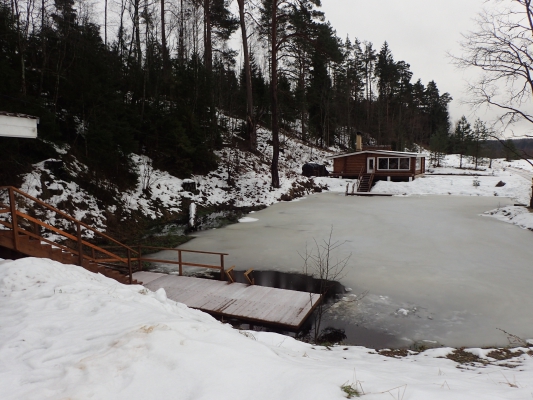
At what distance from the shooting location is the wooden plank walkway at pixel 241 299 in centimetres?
693

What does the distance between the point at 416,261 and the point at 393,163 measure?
22.1 meters

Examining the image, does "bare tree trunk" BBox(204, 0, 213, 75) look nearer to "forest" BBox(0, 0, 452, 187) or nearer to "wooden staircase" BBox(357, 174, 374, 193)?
"forest" BBox(0, 0, 452, 187)

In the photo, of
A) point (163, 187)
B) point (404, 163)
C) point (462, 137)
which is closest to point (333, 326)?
point (163, 187)

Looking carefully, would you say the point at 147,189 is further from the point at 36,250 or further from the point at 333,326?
the point at 333,326

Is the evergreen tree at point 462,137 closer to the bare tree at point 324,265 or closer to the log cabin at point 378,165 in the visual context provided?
the log cabin at point 378,165

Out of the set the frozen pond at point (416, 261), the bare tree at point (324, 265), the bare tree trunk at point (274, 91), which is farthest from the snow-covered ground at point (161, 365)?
the bare tree trunk at point (274, 91)

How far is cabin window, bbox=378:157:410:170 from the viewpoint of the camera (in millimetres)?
29942

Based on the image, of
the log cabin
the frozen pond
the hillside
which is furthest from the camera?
the log cabin

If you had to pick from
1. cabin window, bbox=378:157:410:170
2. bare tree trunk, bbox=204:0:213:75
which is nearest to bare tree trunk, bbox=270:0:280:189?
bare tree trunk, bbox=204:0:213:75

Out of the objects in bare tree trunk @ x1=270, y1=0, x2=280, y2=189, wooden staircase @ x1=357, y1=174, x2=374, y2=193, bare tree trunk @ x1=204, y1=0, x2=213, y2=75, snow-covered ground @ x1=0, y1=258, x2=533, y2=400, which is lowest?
snow-covered ground @ x1=0, y1=258, x2=533, y2=400

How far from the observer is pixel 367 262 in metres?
10.1

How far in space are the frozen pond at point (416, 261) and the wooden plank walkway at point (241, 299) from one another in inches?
35.0

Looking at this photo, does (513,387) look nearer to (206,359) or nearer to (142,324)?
(206,359)

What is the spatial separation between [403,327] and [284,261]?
4573 millimetres
